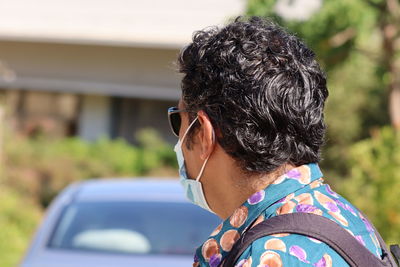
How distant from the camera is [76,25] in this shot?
18.2m

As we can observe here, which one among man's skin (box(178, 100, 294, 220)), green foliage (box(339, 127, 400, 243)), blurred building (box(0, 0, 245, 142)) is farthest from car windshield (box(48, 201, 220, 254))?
blurred building (box(0, 0, 245, 142))

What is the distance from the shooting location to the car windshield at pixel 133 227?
5473 millimetres

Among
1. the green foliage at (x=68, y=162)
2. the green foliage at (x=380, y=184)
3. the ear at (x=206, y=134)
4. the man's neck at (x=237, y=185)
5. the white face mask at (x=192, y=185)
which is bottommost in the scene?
the green foliage at (x=68, y=162)

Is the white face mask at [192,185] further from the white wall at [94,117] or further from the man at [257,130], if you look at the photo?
the white wall at [94,117]

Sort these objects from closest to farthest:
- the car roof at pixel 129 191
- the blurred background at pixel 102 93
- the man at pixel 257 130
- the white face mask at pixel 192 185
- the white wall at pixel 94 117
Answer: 1. the man at pixel 257 130
2. the white face mask at pixel 192 185
3. the car roof at pixel 129 191
4. the blurred background at pixel 102 93
5. the white wall at pixel 94 117

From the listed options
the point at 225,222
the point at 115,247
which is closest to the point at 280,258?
the point at 225,222

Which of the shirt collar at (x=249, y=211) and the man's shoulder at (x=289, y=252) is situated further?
the shirt collar at (x=249, y=211)

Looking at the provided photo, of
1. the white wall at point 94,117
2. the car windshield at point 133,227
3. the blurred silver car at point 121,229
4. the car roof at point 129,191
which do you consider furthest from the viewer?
the white wall at point 94,117

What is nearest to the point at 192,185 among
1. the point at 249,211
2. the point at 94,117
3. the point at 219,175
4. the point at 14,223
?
the point at 219,175

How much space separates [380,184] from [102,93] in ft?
38.7

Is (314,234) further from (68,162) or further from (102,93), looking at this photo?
(102,93)

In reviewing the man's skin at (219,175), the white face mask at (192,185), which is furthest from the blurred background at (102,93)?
the man's skin at (219,175)

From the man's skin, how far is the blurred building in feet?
51.9

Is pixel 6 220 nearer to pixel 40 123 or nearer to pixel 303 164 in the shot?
pixel 40 123
